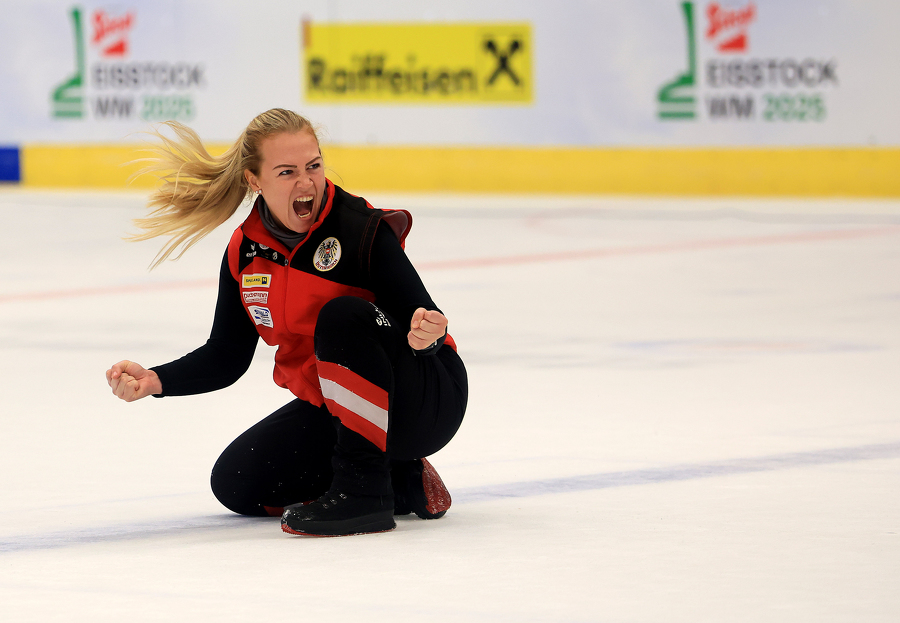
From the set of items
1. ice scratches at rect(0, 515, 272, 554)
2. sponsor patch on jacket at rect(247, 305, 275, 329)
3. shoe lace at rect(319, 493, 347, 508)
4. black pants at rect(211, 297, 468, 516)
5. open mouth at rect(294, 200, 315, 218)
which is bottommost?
ice scratches at rect(0, 515, 272, 554)

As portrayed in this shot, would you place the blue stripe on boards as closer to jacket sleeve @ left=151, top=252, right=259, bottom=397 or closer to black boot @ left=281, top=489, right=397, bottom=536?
jacket sleeve @ left=151, top=252, right=259, bottom=397

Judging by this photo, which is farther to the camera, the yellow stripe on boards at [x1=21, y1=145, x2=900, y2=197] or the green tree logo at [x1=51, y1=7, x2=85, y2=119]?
the green tree logo at [x1=51, y1=7, x2=85, y2=119]

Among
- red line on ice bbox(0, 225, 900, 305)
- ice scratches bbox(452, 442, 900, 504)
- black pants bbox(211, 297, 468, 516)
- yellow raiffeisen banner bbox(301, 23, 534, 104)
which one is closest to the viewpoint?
black pants bbox(211, 297, 468, 516)

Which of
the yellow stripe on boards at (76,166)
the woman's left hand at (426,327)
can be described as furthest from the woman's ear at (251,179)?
the yellow stripe on boards at (76,166)

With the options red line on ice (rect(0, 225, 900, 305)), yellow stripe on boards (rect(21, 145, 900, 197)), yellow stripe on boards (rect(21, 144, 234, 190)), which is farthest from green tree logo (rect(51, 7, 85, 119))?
red line on ice (rect(0, 225, 900, 305))

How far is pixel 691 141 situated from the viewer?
14445 mm

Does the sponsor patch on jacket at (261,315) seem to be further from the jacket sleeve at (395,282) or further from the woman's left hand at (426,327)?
the woman's left hand at (426,327)

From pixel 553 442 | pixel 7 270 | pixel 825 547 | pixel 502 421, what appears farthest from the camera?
pixel 7 270

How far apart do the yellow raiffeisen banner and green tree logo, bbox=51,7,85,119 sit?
2540 mm

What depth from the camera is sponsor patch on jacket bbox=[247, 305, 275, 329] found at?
3.49 meters

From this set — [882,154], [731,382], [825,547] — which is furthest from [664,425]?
[882,154]

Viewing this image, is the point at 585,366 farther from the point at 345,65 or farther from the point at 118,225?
the point at 345,65

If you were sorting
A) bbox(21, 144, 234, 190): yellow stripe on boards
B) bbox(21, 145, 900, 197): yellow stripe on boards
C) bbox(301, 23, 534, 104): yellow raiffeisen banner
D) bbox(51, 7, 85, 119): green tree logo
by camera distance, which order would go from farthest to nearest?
bbox(51, 7, 85, 119): green tree logo < bbox(21, 144, 234, 190): yellow stripe on boards < bbox(301, 23, 534, 104): yellow raiffeisen banner < bbox(21, 145, 900, 197): yellow stripe on boards

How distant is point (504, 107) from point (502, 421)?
415 inches
